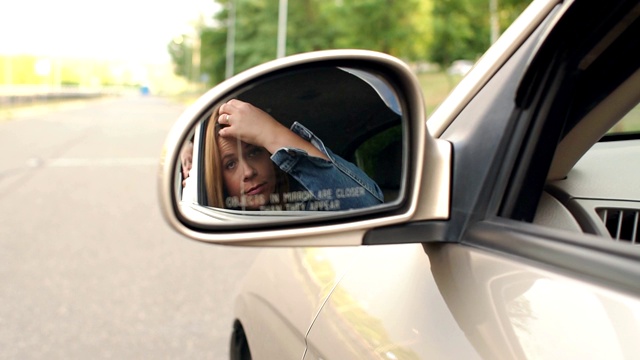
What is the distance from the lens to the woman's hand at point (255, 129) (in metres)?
1.42

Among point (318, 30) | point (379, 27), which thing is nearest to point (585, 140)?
point (379, 27)

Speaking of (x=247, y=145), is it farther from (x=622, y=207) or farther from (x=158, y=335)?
(x=158, y=335)

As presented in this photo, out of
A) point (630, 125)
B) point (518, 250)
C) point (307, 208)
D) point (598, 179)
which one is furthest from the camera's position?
point (630, 125)

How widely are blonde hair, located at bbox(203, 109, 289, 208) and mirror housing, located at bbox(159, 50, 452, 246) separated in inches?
0.5

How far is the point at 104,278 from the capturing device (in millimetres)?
6488

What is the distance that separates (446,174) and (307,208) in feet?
0.85

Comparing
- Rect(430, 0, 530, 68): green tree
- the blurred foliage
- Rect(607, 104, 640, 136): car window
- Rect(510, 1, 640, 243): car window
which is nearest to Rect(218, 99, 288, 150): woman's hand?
Rect(510, 1, 640, 243): car window

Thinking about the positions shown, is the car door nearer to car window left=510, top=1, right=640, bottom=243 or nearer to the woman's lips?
Answer: car window left=510, top=1, right=640, bottom=243

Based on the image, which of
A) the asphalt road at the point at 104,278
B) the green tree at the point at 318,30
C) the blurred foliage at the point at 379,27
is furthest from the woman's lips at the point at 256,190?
the green tree at the point at 318,30

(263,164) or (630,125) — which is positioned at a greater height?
(263,164)

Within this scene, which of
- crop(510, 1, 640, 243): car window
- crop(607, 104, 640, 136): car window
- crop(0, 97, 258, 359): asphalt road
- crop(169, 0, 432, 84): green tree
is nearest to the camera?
crop(510, 1, 640, 243): car window

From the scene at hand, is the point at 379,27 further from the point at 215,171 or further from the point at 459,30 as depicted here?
the point at 215,171

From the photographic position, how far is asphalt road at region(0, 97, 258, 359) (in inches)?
191

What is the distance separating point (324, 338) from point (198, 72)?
98.8 m
